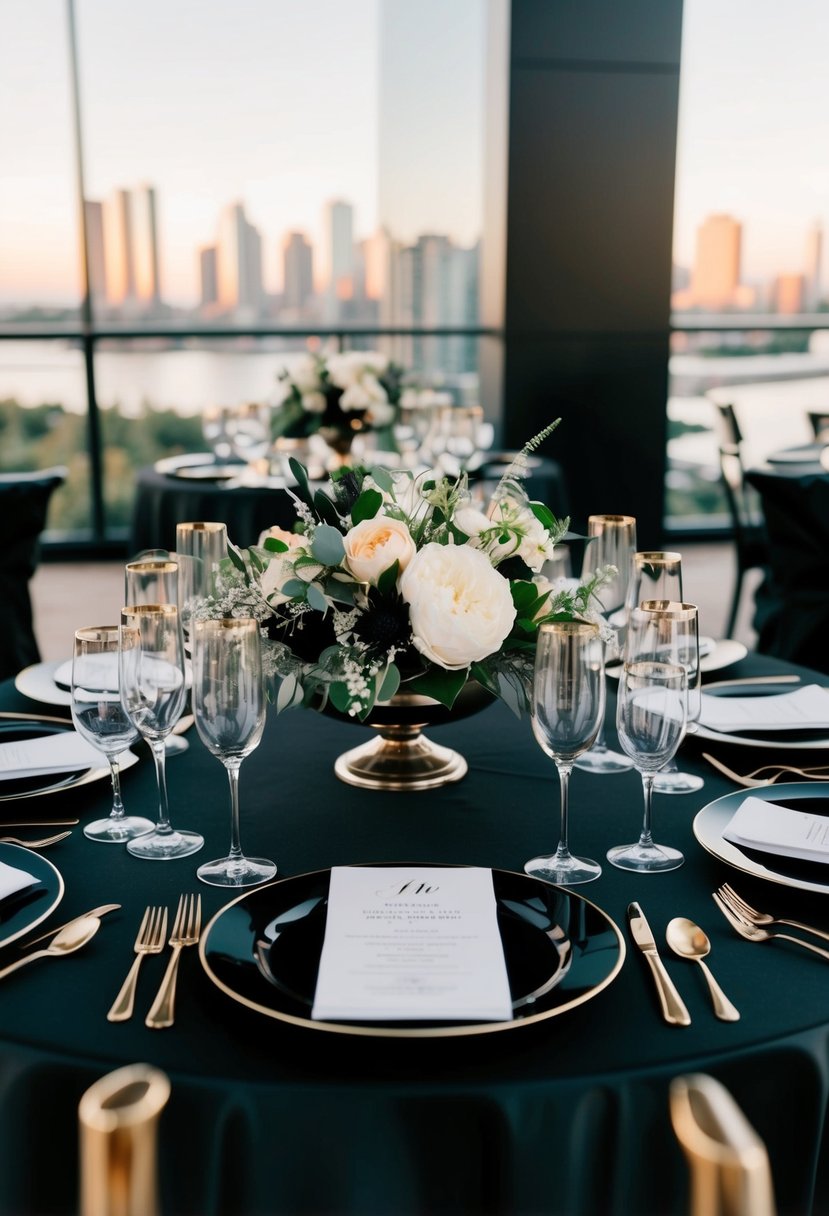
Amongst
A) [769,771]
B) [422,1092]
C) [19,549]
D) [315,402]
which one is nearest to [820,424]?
[315,402]

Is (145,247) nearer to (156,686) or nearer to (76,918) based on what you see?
(156,686)

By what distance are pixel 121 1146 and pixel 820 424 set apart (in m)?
4.80

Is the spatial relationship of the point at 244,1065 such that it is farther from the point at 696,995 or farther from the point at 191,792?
the point at 191,792

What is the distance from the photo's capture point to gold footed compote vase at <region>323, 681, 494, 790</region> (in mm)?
1471

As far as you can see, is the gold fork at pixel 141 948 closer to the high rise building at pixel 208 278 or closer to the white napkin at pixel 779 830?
the white napkin at pixel 779 830

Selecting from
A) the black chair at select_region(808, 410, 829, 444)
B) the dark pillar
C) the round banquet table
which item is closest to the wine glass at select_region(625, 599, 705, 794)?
the round banquet table

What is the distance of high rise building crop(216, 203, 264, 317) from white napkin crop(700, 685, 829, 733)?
513 cm

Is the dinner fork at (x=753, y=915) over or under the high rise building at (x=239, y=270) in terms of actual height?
under

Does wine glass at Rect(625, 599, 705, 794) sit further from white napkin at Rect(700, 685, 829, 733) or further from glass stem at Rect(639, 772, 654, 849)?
white napkin at Rect(700, 685, 829, 733)

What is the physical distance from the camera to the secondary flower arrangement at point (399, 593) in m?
1.33

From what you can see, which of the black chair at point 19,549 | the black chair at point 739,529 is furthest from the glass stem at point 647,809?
the black chair at point 739,529

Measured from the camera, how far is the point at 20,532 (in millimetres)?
2689

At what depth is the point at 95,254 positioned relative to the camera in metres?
6.14

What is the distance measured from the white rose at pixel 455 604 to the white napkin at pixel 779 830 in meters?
0.33
